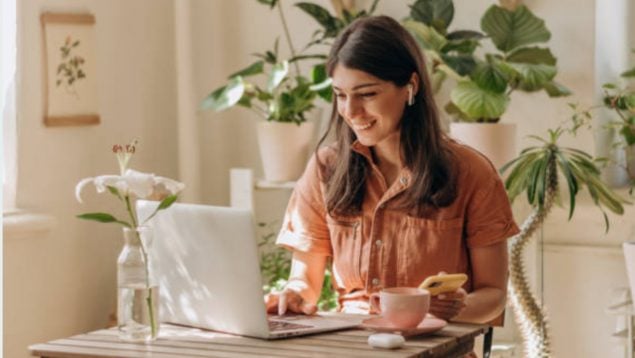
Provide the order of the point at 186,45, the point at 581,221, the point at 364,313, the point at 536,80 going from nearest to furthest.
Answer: the point at 364,313 < the point at 536,80 < the point at 581,221 < the point at 186,45

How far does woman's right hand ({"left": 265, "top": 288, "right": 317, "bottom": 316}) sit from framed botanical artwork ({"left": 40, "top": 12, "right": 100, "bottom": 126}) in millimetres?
1658

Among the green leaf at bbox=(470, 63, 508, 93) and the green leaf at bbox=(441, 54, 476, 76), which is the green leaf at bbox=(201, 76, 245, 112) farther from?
the green leaf at bbox=(470, 63, 508, 93)

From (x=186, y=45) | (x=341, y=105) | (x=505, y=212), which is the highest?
(x=186, y=45)

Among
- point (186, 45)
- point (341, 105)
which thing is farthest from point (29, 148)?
point (341, 105)

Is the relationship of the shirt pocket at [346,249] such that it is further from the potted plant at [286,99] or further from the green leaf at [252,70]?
the green leaf at [252,70]

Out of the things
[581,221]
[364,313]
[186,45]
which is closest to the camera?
[364,313]

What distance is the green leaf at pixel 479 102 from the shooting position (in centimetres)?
389

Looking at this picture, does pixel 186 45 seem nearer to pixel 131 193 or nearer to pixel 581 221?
pixel 581 221

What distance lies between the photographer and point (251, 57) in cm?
478

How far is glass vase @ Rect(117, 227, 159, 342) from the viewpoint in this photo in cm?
238

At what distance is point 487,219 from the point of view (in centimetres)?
274

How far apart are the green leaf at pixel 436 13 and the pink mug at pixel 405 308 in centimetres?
201

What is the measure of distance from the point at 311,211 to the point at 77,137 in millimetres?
1573

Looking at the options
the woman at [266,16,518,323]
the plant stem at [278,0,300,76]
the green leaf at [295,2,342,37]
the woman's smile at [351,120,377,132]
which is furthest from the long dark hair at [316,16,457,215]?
the plant stem at [278,0,300,76]
